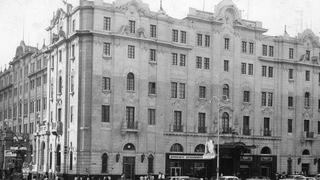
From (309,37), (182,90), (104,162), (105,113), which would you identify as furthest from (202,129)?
(309,37)

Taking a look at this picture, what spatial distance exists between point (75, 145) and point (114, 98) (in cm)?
716

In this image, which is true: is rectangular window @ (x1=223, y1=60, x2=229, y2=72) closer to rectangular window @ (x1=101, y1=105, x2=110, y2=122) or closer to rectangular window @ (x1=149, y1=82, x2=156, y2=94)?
rectangular window @ (x1=149, y1=82, x2=156, y2=94)

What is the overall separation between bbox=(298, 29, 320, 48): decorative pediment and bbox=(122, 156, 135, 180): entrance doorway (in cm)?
3304

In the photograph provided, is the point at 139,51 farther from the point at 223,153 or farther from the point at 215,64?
the point at 223,153

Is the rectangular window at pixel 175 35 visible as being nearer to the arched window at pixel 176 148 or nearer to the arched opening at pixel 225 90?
the arched opening at pixel 225 90

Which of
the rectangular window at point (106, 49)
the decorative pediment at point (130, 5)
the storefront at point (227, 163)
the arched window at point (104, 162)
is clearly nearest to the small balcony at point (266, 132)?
the storefront at point (227, 163)

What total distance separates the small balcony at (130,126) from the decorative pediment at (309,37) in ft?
100

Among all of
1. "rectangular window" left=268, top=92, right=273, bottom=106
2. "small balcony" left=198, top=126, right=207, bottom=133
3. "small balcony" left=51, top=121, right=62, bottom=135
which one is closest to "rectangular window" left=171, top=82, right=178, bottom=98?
"small balcony" left=198, top=126, right=207, bottom=133

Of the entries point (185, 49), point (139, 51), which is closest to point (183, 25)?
point (185, 49)

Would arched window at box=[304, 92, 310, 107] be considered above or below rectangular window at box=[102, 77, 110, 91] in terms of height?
below

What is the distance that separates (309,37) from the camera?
87438mm

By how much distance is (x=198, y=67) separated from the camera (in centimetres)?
7725

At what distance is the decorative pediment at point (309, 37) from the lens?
86.9 metres

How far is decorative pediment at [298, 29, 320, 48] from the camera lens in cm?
8688
